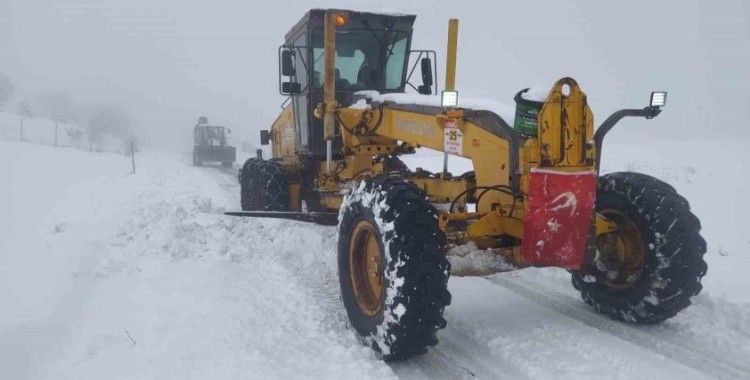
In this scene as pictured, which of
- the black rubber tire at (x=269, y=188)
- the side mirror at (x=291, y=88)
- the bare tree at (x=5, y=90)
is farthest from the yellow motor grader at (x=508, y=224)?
the bare tree at (x=5, y=90)

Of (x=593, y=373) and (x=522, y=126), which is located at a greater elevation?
(x=522, y=126)

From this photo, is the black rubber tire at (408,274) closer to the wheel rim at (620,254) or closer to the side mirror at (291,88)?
the wheel rim at (620,254)

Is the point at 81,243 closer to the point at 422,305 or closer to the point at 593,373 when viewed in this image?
the point at 422,305

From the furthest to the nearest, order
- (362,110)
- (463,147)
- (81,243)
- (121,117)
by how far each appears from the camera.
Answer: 1. (121,117)
2. (81,243)
3. (362,110)
4. (463,147)

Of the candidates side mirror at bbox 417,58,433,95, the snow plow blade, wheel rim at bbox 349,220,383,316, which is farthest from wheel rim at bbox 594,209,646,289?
side mirror at bbox 417,58,433,95

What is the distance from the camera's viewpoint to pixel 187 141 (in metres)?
99.4

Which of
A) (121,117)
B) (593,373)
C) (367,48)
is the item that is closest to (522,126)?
(593,373)

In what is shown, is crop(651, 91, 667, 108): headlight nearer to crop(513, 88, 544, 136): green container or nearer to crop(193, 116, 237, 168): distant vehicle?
crop(513, 88, 544, 136): green container

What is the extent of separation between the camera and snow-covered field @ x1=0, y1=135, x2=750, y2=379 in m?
3.46

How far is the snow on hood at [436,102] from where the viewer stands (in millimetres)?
4035

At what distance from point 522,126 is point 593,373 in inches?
62.3

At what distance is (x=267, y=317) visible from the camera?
14.3 feet

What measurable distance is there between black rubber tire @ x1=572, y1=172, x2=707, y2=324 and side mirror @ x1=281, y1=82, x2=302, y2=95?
13.3 ft

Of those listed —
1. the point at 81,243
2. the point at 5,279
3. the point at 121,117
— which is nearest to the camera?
the point at 5,279
